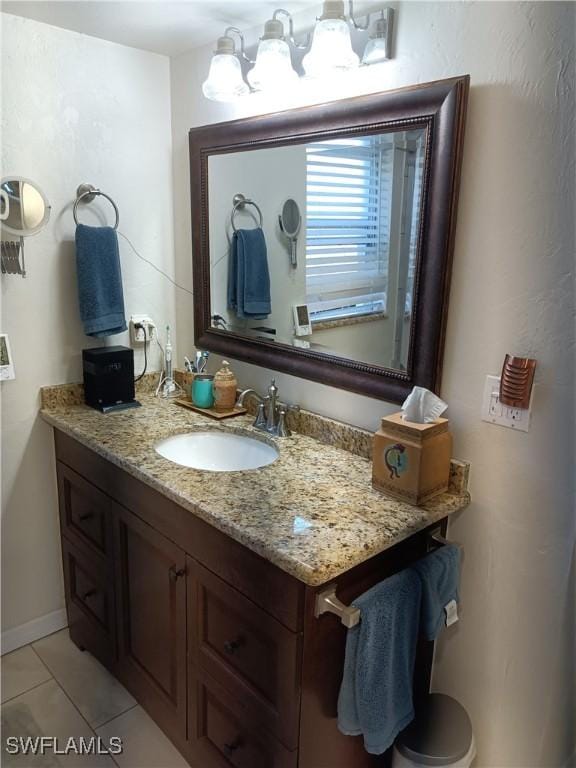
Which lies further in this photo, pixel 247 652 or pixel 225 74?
pixel 225 74

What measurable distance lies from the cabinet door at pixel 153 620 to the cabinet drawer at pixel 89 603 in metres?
0.08

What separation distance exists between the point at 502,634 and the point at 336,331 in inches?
36.0

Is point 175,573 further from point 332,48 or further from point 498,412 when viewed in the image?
point 332,48

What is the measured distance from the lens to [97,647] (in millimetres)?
1957

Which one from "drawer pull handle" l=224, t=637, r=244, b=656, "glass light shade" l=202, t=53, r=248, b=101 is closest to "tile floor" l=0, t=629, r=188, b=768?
"drawer pull handle" l=224, t=637, r=244, b=656

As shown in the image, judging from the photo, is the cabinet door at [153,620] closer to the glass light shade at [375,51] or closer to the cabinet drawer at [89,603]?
the cabinet drawer at [89,603]

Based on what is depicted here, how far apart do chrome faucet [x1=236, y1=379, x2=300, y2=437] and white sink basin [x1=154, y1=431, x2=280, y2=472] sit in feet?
0.18

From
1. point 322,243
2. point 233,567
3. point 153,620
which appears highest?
point 322,243

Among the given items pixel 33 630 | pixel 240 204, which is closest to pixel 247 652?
pixel 33 630

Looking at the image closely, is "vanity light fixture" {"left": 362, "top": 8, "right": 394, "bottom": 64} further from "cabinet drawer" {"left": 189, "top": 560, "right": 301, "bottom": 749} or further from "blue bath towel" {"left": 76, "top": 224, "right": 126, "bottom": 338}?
"cabinet drawer" {"left": 189, "top": 560, "right": 301, "bottom": 749}

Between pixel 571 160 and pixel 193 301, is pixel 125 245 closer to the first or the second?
pixel 193 301

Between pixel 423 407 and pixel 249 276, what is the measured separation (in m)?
0.84

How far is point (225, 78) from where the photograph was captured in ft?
5.44

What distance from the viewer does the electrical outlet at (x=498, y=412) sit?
129cm
